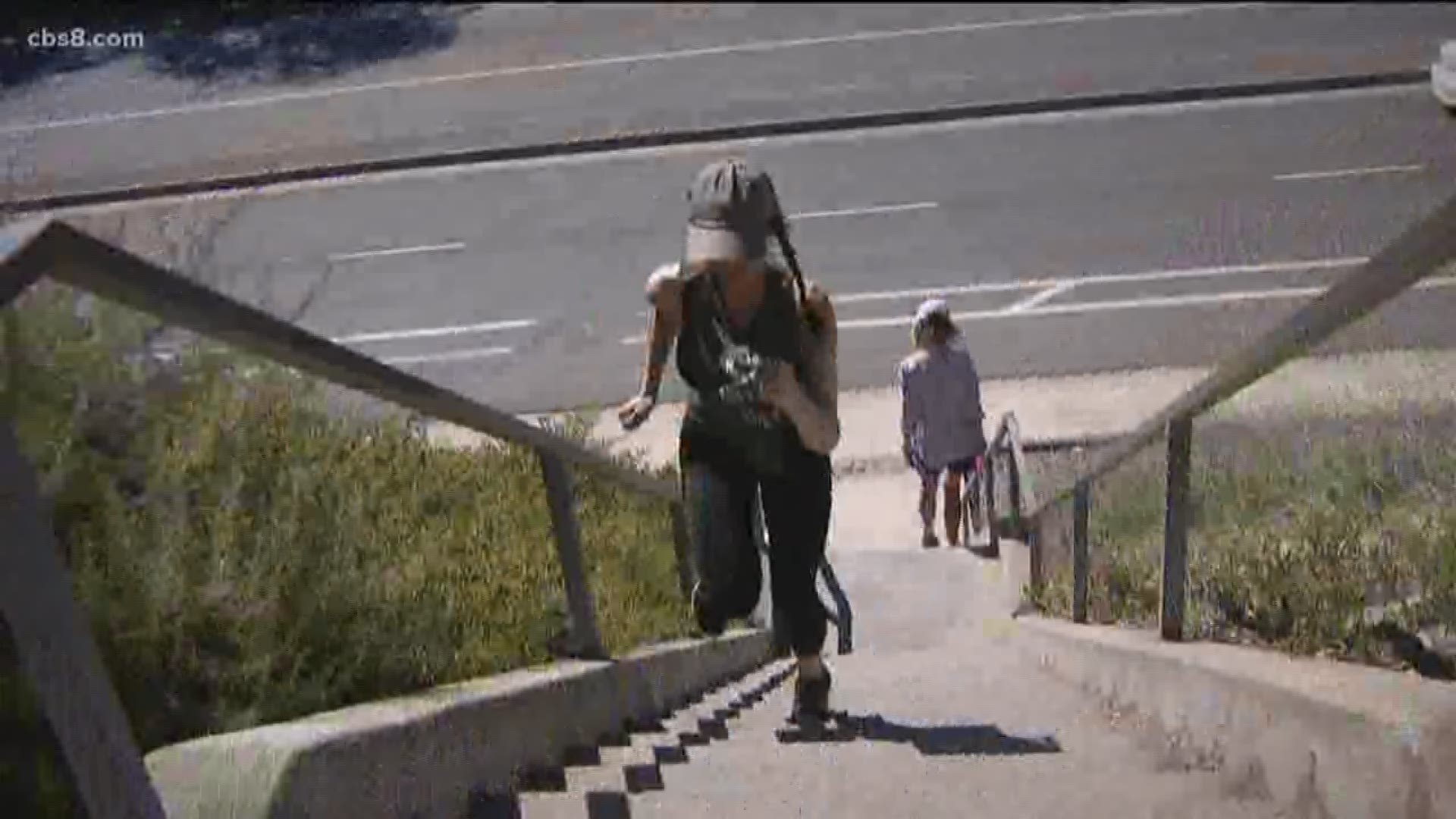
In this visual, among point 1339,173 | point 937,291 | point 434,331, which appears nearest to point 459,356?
point 434,331

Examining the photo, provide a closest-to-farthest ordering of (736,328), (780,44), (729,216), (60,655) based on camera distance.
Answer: (60,655), (729,216), (736,328), (780,44)

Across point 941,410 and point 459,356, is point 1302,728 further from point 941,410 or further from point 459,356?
point 459,356

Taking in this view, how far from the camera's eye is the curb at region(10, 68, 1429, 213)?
20.0 metres

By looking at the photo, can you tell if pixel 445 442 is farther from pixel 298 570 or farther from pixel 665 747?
pixel 298 570

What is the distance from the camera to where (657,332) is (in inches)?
236

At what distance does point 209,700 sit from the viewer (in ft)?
12.5

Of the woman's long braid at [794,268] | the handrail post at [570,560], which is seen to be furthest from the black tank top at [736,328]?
the handrail post at [570,560]

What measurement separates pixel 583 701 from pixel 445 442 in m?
1.02

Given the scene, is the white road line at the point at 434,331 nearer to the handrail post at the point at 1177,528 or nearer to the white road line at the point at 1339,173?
the white road line at the point at 1339,173

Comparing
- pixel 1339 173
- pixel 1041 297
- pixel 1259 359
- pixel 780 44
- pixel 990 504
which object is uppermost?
pixel 780 44

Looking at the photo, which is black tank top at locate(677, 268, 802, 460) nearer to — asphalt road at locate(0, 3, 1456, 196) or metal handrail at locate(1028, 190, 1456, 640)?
metal handrail at locate(1028, 190, 1456, 640)

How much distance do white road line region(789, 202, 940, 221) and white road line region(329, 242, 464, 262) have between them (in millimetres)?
2926

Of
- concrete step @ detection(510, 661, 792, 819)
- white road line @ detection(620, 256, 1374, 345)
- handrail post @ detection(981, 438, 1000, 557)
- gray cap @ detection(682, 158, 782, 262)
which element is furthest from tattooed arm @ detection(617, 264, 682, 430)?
white road line @ detection(620, 256, 1374, 345)

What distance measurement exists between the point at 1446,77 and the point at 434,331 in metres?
7.88
